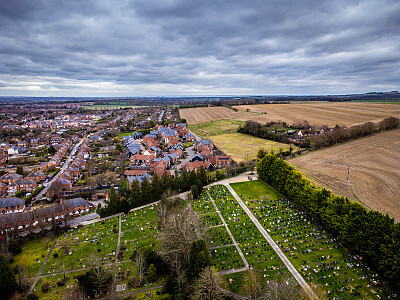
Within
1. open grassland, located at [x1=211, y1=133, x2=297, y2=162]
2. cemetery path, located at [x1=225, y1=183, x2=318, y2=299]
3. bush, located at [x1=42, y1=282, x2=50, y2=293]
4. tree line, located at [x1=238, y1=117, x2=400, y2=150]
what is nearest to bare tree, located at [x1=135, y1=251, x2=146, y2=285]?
bush, located at [x1=42, y1=282, x2=50, y2=293]

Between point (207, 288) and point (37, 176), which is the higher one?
point (207, 288)

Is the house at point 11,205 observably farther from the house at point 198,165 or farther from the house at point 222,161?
the house at point 222,161

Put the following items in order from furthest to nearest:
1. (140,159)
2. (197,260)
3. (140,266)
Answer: (140,159) → (140,266) → (197,260)

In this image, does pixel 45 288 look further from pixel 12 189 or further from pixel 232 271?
pixel 12 189

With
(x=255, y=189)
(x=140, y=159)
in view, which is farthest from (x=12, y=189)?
(x=255, y=189)

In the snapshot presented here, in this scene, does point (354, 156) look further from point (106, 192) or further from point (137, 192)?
point (106, 192)

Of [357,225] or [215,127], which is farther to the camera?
[215,127]

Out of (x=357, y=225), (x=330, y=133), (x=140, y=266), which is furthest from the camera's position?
(x=330, y=133)

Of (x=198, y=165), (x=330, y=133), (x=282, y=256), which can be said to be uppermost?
(x=330, y=133)
